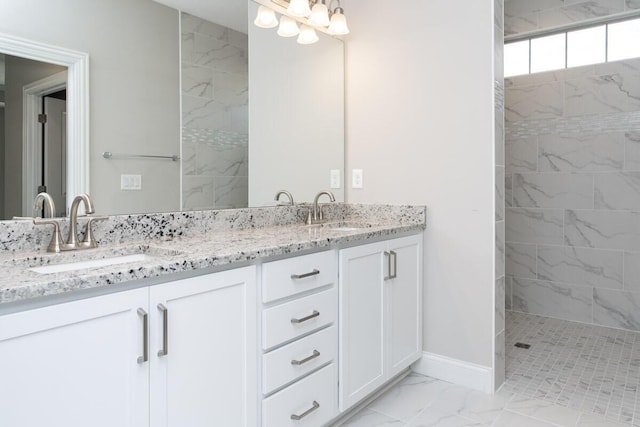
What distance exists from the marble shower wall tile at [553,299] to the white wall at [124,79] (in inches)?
121

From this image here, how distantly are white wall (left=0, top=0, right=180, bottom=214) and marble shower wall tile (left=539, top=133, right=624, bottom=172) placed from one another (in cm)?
298

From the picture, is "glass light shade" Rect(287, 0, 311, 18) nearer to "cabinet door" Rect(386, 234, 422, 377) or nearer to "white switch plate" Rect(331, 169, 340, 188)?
"white switch plate" Rect(331, 169, 340, 188)

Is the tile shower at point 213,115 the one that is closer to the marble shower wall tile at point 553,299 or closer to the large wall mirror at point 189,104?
the large wall mirror at point 189,104

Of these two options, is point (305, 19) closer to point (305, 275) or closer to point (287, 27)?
point (287, 27)

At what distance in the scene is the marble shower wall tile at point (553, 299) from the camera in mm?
3490

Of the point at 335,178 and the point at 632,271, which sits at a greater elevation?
the point at 335,178

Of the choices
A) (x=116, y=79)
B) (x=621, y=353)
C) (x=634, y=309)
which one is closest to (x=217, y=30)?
(x=116, y=79)

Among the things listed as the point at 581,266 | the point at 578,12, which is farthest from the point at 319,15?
the point at 581,266

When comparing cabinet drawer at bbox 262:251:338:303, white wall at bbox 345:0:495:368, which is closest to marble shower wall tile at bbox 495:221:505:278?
white wall at bbox 345:0:495:368

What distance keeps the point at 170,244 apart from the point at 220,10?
1.19 m

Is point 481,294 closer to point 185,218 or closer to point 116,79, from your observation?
point 185,218

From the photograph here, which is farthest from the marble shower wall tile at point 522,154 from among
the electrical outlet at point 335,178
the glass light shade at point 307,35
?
the glass light shade at point 307,35

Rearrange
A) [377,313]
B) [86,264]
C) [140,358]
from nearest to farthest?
1. [140,358]
2. [86,264]
3. [377,313]

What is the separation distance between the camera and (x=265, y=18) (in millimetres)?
2361
